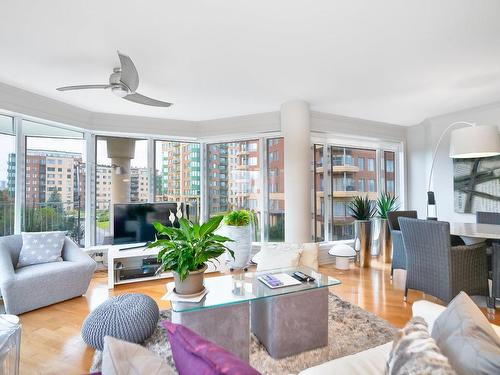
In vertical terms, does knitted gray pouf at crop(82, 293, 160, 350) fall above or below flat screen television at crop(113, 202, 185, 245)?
below

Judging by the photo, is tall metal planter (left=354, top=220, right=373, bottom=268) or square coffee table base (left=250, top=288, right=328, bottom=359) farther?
tall metal planter (left=354, top=220, right=373, bottom=268)

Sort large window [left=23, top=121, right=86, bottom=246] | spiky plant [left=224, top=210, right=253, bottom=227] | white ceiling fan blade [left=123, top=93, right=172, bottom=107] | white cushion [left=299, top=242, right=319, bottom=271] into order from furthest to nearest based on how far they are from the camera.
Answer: spiky plant [left=224, top=210, right=253, bottom=227]
large window [left=23, top=121, right=86, bottom=246]
white cushion [left=299, top=242, right=319, bottom=271]
white ceiling fan blade [left=123, top=93, right=172, bottom=107]

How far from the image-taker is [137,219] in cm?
380

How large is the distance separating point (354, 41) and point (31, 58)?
2.98m

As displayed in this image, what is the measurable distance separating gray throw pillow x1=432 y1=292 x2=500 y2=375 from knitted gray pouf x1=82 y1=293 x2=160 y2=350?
1.89 metres

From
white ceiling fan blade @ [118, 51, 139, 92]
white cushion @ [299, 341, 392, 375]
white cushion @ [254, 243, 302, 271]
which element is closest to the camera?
white cushion @ [299, 341, 392, 375]

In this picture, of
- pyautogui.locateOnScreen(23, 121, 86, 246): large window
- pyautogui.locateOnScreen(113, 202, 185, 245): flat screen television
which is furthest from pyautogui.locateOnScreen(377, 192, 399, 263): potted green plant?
pyautogui.locateOnScreen(23, 121, 86, 246): large window

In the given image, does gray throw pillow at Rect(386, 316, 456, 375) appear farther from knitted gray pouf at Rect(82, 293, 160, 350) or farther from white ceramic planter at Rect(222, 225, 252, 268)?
white ceramic planter at Rect(222, 225, 252, 268)

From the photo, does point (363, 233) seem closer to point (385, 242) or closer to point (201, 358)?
point (385, 242)

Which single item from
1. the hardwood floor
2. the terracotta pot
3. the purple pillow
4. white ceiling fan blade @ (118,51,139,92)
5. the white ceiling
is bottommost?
the hardwood floor

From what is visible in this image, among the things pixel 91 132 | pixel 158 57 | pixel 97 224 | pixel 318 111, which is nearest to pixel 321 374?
pixel 158 57

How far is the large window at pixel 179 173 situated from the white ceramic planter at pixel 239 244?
3.34ft

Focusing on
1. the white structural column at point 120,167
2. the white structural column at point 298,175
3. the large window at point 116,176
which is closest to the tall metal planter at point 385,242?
the white structural column at point 298,175

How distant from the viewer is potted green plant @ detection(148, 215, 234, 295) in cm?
163
